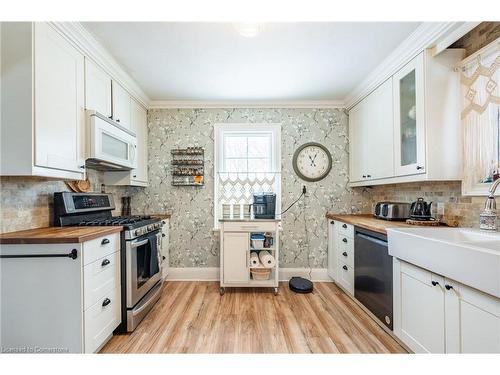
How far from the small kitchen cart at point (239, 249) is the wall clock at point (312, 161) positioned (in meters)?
0.89

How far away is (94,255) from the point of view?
1.57m

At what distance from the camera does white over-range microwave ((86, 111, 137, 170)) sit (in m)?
1.87

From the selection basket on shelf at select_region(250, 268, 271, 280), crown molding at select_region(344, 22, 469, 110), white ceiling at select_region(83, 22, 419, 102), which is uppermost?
white ceiling at select_region(83, 22, 419, 102)

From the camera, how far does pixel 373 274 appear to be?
204 centimetres

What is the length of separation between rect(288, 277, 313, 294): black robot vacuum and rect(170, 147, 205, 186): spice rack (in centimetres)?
173

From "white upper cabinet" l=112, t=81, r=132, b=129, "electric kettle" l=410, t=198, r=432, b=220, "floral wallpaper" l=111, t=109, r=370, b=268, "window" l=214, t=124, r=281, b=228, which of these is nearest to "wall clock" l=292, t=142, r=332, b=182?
"floral wallpaper" l=111, t=109, r=370, b=268

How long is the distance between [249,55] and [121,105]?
1450mm

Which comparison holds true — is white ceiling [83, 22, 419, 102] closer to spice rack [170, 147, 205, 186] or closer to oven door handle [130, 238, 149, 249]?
spice rack [170, 147, 205, 186]

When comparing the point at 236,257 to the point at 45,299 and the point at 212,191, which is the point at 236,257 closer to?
the point at 212,191

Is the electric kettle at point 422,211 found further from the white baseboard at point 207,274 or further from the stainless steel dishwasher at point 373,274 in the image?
the white baseboard at point 207,274

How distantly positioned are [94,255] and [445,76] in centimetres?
290

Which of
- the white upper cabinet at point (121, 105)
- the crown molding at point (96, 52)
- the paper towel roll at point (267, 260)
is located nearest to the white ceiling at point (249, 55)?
the crown molding at point (96, 52)

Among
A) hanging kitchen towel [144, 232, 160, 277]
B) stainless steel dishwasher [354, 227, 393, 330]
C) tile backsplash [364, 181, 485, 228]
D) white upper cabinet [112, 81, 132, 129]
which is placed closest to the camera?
tile backsplash [364, 181, 485, 228]
